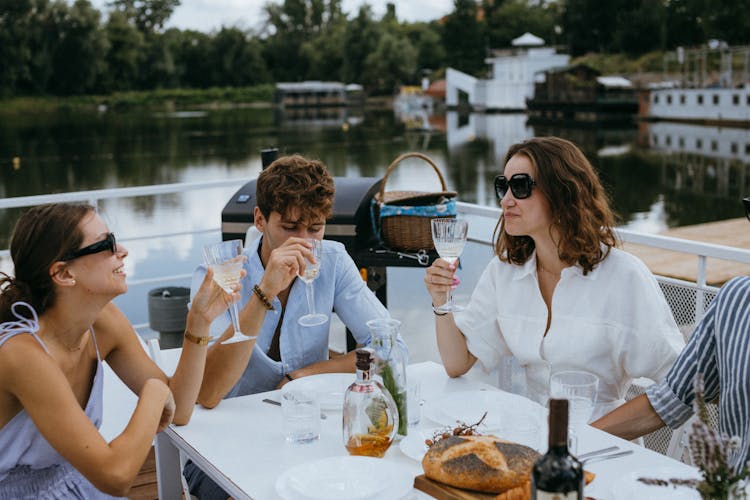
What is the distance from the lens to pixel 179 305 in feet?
14.8

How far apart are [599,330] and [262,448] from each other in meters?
0.96

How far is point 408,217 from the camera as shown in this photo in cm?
382

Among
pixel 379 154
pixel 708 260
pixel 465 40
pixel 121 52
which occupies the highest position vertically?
pixel 465 40

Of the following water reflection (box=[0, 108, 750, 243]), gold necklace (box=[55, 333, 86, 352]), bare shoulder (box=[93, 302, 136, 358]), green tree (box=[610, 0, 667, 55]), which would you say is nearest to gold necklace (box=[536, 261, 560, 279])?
bare shoulder (box=[93, 302, 136, 358])

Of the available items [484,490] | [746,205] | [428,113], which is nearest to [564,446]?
[484,490]

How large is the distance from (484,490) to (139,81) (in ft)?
248

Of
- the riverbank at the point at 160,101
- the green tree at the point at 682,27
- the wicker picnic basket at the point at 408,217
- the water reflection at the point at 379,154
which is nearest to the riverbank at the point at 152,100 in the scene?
the riverbank at the point at 160,101

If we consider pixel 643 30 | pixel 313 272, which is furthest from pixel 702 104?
pixel 313 272

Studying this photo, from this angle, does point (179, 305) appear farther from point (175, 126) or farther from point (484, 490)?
point (175, 126)

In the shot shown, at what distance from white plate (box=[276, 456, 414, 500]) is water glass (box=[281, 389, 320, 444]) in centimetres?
15

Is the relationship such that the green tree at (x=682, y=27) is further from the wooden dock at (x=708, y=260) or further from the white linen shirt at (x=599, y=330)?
the white linen shirt at (x=599, y=330)

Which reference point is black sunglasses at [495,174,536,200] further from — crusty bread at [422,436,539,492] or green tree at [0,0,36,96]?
green tree at [0,0,36,96]

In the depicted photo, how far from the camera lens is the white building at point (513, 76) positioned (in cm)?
6154

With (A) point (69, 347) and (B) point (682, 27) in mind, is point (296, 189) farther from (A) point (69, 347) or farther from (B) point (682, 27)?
(B) point (682, 27)
